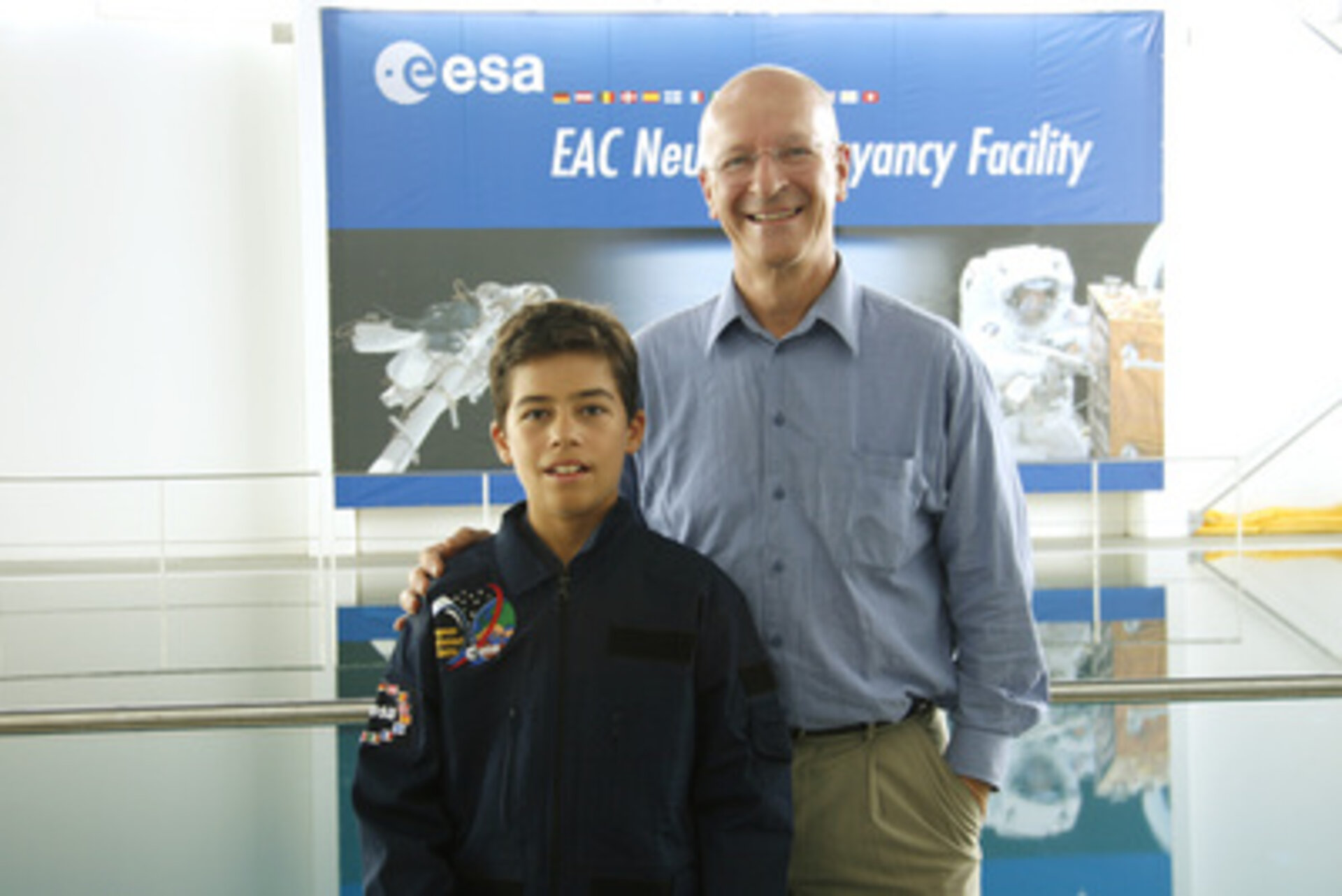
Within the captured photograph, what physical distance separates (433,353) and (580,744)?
8.50 meters

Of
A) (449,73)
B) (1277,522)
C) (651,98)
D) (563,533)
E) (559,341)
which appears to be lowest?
(1277,522)

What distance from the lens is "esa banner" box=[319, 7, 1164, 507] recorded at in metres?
9.62

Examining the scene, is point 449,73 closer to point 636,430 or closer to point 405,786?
point 636,430

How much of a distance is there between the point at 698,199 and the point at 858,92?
152 centimetres

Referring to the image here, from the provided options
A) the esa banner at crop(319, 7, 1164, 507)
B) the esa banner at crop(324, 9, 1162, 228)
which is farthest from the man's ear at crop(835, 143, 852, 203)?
the esa banner at crop(324, 9, 1162, 228)

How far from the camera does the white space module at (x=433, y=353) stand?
9.62 metres

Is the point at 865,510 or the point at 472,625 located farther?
the point at 865,510

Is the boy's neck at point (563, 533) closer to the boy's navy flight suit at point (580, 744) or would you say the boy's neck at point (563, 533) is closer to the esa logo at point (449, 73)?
the boy's navy flight suit at point (580, 744)

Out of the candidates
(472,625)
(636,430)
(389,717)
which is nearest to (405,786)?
(389,717)

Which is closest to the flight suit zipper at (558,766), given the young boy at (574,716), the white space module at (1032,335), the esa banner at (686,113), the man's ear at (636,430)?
the young boy at (574,716)

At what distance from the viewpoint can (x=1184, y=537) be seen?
991 centimetres

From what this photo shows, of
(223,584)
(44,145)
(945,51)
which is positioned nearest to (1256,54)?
(945,51)

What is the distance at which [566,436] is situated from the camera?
148 cm

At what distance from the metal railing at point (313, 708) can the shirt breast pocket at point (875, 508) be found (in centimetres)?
66
